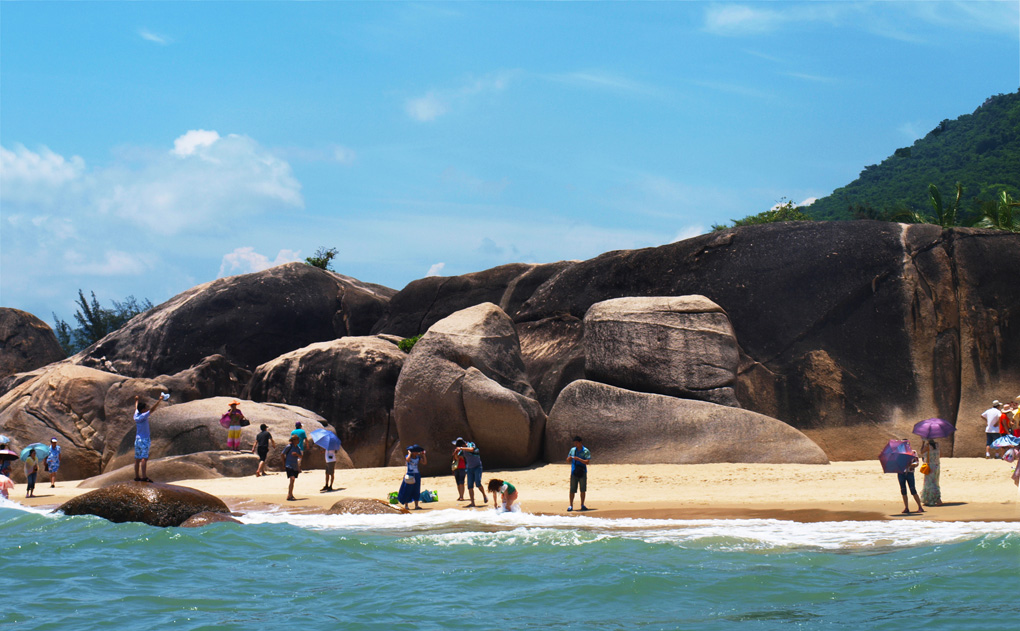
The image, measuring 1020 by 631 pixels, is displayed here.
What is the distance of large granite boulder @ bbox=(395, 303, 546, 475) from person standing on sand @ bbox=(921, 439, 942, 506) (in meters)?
8.13

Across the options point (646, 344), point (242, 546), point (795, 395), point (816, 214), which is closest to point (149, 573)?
point (242, 546)

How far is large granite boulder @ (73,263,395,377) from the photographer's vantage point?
28.6 metres

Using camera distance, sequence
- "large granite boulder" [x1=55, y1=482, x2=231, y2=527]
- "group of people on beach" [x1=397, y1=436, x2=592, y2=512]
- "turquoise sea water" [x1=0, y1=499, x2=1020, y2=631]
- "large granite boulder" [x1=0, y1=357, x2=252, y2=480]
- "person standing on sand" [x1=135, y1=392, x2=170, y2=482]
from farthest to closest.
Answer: "large granite boulder" [x1=0, y1=357, x2=252, y2=480] → "person standing on sand" [x1=135, y1=392, x2=170, y2=482] → "group of people on beach" [x1=397, y1=436, x2=592, y2=512] → "large granite boulder" [x1=55, y1=482, x2=231, y2=527] → "turquoise sea water" [x1=0, y1=499, x2=1020, y2=631]

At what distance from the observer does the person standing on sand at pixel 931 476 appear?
1309 cm

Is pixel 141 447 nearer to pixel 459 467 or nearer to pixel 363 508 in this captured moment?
pixel 363 508

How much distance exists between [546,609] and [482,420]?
986cm

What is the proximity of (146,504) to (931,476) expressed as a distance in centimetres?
1196

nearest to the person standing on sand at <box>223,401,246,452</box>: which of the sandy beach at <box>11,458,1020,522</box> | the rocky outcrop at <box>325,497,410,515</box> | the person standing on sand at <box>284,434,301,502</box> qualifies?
the sandy beach at <box>11,458,1020,522</box>

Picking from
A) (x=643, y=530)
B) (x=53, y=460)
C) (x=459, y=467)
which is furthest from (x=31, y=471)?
(x=643, y=530)

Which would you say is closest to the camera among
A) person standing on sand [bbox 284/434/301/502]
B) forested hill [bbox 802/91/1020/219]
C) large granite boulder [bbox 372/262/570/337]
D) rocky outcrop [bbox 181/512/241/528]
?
rocky outcrop [bbox 181/512/241/528]

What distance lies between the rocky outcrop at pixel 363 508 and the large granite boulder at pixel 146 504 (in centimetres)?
181

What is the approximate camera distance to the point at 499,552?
38.9ft

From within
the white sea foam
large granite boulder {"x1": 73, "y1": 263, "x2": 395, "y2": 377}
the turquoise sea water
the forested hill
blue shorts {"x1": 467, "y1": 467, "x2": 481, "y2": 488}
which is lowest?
the turquoise sea water

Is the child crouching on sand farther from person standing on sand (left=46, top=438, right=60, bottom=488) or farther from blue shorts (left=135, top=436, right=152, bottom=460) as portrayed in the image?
person standing on sand (left=46, top=438, right=60, bottom=488)
